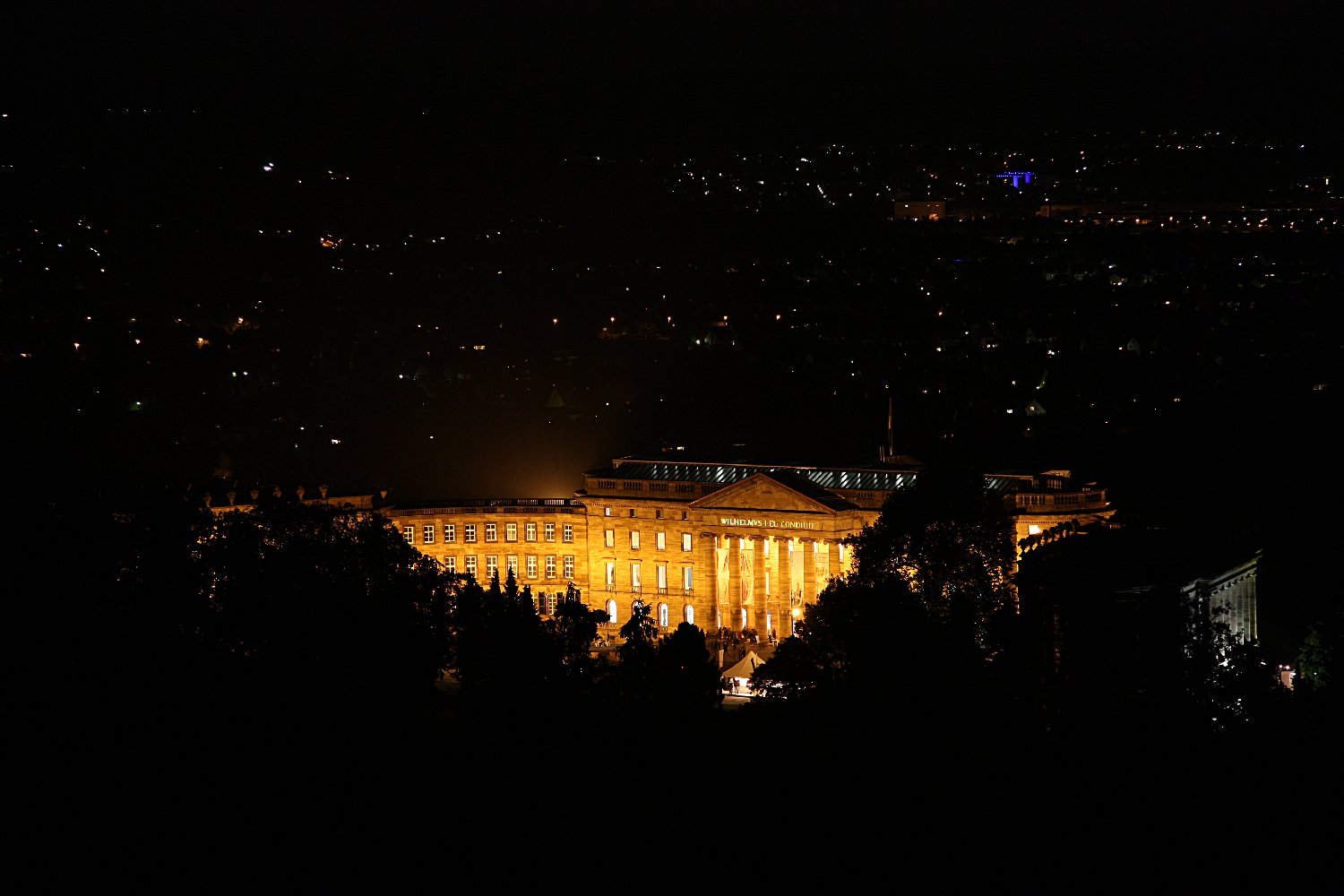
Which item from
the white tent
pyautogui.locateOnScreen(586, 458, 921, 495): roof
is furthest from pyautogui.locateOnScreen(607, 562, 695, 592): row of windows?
the white tent

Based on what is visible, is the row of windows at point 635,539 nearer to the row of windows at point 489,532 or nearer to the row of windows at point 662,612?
the row of windows at point 489,532

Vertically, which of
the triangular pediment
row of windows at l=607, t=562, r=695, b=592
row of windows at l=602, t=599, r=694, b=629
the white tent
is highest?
the triangular pediment

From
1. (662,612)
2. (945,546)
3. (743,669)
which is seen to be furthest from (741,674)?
(662,612)

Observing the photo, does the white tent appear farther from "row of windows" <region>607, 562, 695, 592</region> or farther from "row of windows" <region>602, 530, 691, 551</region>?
"row of windows" <region>602, 530, 691, 551</region>

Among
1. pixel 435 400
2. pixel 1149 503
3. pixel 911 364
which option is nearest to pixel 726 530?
pixel 1149 503

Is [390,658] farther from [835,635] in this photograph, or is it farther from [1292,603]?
[1292,603]

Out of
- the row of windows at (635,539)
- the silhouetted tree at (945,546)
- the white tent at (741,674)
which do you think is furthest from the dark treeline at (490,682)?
the row of windows at (635,539)

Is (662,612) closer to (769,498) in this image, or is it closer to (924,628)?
(769,498)
